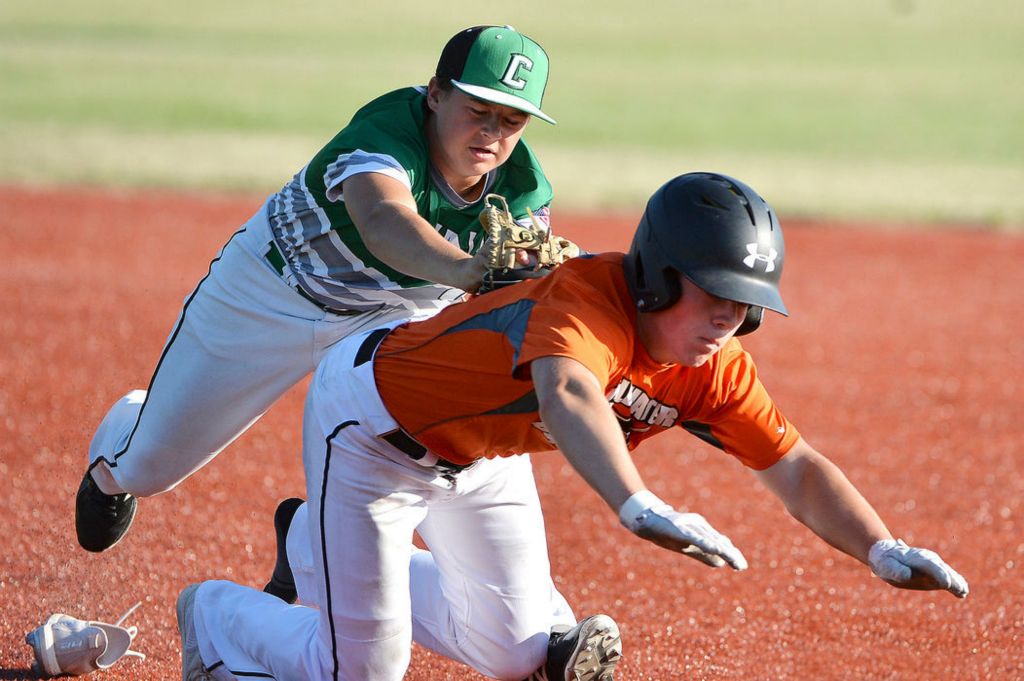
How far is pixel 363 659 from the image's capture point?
3.70m

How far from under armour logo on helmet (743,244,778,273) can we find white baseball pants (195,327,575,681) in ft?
3.36

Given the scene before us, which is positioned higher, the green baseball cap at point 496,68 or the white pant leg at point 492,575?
the green baseball cap at point 496,68

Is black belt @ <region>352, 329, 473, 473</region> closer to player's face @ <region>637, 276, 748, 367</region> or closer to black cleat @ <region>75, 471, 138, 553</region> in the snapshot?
player's face @ <region>637, 276, 748, 367</region>

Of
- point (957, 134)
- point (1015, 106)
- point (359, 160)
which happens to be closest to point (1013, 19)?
point (1015, 106)

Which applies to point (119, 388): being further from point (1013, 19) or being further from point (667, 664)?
point (1013, 19)

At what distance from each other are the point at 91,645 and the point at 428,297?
1.60m

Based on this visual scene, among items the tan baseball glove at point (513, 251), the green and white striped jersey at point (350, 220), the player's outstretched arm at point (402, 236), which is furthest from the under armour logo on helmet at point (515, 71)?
the tan baseball glove at point (513, 251)

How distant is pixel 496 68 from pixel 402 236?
2.17 ft

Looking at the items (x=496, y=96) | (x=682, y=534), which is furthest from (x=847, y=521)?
(x=496, y=96)

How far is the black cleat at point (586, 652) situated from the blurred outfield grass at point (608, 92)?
14476mm

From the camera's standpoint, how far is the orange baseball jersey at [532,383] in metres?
3.25

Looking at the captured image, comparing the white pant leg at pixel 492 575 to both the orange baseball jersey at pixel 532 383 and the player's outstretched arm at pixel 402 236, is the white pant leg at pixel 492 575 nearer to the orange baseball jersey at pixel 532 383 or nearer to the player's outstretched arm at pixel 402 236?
the orange baseball jersey at pixel 532 383

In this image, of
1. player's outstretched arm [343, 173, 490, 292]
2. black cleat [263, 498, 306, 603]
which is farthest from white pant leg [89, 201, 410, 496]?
player's outstretched arm [343, 173, 490, 292]

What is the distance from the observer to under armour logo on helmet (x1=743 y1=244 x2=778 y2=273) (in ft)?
11.0
